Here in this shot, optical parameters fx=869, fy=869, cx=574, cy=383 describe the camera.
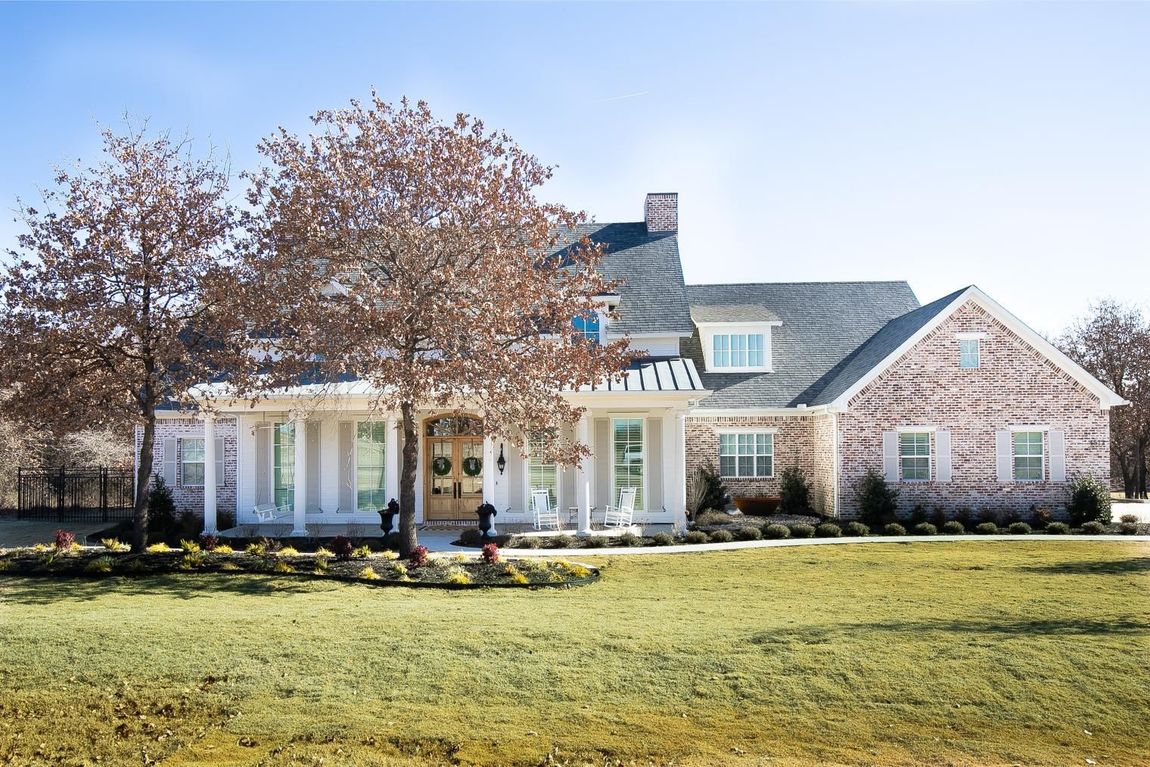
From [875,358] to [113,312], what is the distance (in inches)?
715

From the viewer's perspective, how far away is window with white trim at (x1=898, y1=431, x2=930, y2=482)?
2239 centimetres

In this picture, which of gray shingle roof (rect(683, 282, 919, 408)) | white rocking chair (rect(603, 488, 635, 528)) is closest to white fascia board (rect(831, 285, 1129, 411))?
gray shingle roof (rect(683, 282, 919, 408))

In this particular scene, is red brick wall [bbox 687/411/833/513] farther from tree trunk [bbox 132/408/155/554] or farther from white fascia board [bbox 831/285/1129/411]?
tree trunk [bbox 132/408/155/554]

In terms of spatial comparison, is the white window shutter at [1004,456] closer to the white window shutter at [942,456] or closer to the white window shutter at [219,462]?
the white window shutter at [942,456]

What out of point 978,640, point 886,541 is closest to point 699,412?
point 886,541

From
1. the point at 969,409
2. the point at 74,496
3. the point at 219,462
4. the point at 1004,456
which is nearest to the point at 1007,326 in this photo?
the point at 969,409

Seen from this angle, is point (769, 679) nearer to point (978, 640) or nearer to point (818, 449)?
point (978, 640)

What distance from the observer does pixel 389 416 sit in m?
18.6

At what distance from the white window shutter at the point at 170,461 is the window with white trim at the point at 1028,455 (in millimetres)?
21825

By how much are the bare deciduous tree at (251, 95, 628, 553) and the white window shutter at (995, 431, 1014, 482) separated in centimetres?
1317

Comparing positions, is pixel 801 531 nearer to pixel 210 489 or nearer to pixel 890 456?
pixel 890 456

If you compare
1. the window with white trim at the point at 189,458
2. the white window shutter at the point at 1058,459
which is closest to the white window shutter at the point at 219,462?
the window with white trim at the point at 189,458

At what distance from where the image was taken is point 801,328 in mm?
27891

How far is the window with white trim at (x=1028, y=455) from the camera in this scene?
2219 centimetres
